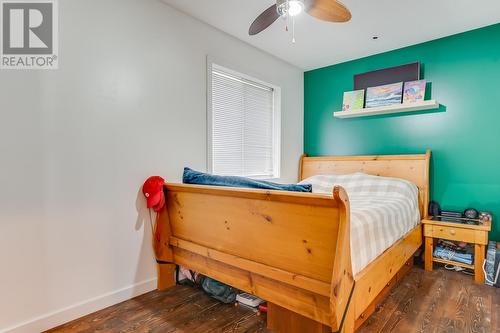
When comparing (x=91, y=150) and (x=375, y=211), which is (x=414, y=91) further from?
(x=91, y=150)

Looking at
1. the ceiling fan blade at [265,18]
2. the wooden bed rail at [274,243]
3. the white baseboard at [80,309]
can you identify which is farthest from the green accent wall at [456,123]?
the white baseboard at [80,309]

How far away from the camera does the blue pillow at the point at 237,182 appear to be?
5.27 ft

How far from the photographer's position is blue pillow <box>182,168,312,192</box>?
63.2 inches

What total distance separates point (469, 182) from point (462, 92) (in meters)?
0.95

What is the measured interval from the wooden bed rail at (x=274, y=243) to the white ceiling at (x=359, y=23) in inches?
65.5

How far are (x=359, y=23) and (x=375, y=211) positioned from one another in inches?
74.1

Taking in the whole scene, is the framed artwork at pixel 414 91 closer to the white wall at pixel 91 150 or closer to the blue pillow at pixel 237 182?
the blue pillow at pixel 237 182

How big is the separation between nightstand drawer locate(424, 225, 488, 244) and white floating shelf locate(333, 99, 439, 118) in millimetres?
1277

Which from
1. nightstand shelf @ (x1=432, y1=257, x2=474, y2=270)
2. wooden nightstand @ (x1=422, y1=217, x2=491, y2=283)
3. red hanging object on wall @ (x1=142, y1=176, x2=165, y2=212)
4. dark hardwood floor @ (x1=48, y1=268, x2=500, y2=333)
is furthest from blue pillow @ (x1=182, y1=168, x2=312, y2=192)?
nightstand shelf @ (x1=432, y1=257, x2=474, y2=270)

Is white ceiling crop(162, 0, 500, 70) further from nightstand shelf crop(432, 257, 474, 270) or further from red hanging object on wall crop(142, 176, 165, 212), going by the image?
nightstand shelf crop(432, 257, 474, 270)

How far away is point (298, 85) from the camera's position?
13.3ft

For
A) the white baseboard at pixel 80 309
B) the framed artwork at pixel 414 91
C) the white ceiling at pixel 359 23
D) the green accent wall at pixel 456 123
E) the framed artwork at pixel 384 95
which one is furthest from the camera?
the framed artwork at pixel 384 95

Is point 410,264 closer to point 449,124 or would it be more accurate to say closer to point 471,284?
point 471,284

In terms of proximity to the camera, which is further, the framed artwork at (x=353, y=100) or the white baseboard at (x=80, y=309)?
the framed artwork at (x=353, y=100)
